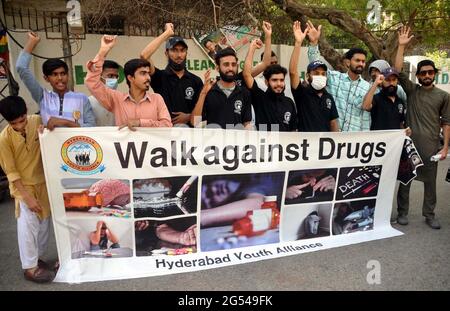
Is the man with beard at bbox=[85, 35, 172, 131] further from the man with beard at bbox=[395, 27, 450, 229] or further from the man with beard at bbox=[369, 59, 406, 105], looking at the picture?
the man with beard at bbox=[395, 27, 450, 229]

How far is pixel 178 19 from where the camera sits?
7703 mm

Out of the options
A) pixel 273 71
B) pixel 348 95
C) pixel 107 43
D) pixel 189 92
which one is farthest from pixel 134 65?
pixel 348 95

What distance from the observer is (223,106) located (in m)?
3.70

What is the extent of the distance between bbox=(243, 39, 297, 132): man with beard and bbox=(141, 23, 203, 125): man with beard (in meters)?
0.58

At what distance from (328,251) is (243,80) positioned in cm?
187

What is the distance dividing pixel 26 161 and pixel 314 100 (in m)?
2.71

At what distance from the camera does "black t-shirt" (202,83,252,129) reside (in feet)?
12.1

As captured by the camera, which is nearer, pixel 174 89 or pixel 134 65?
pixel 134 65

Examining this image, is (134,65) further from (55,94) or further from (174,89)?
(55,94)

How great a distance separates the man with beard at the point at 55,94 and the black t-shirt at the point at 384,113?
9.80 feet

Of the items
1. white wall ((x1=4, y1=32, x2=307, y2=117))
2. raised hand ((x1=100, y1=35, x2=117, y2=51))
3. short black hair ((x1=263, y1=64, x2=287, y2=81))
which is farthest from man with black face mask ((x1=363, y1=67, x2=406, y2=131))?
white wall ((x1=4, y1=32, x2=307, y2=117))

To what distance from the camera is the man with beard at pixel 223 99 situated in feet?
12.1
